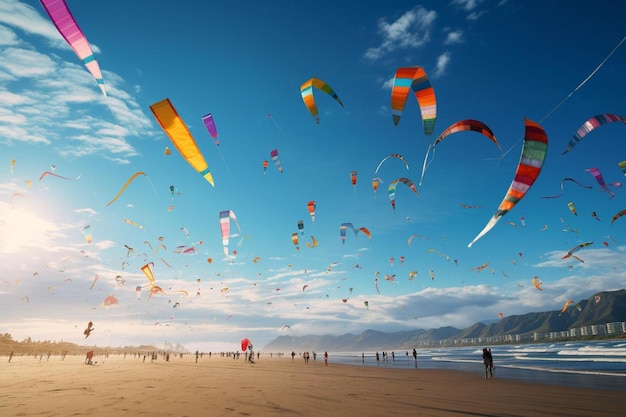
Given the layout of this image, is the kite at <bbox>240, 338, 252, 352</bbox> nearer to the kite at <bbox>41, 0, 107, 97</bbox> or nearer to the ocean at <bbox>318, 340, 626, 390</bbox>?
the ocean at <bbox>318, 340, 626, 390</bbox>

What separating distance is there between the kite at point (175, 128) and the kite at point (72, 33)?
3.26 ft

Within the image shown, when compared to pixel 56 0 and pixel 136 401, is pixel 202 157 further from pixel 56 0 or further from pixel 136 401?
pixel 136 401

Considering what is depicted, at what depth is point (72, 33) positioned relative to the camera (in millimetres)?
5953

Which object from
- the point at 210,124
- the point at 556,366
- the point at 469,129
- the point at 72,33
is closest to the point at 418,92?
the point at 469,129

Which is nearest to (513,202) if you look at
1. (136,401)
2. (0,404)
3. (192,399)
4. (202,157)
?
(202,157)

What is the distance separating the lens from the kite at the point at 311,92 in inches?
414

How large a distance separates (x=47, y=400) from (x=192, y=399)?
180 inches

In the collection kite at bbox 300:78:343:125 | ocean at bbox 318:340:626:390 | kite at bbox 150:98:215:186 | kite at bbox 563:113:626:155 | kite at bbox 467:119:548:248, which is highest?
kite at bbox 300:78:343:125

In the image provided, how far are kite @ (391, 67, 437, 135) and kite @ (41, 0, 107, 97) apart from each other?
258 inches

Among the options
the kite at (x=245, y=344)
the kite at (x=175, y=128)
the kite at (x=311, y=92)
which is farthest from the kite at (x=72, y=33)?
the kite at (x=245, y=344)

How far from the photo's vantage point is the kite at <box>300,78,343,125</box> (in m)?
10.5

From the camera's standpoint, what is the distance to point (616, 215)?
1459cm

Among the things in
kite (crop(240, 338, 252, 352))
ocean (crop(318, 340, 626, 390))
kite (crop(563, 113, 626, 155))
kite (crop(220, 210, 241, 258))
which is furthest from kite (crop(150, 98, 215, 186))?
kite (crop(240, 338, 252, 352))

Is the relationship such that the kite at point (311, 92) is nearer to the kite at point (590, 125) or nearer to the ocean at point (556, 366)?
the kite at point (590, 125)
